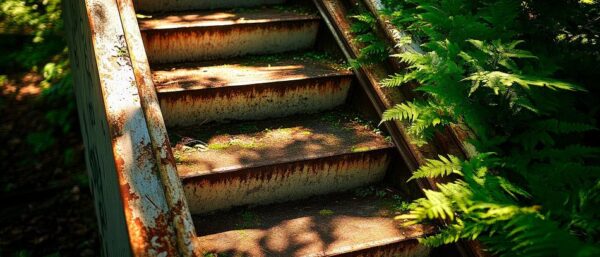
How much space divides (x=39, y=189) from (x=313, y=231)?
14.2ft

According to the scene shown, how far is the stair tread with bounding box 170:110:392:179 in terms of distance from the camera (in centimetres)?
328

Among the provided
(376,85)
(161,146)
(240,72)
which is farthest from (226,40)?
(161,146)

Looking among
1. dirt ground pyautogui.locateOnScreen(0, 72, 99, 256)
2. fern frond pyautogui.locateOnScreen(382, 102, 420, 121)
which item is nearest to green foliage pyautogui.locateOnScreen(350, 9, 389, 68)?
fern frond pyautogui.locateOnScreen(382, 102, 420, 121)

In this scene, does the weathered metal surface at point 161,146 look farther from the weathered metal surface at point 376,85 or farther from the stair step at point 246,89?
the weathered metal surface at point 376,85

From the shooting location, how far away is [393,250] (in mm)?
3082

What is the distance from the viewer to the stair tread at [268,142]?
3.28 meters

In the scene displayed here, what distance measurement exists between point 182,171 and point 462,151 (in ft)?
6.08

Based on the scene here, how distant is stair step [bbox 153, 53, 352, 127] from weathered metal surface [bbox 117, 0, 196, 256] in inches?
19.5

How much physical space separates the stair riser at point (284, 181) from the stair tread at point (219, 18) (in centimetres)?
161

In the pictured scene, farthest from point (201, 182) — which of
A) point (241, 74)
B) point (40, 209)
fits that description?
point (40, 209)

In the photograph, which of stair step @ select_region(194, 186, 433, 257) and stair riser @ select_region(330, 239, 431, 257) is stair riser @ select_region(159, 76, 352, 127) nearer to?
stair step @ select_region(194, 186, 433, 257)

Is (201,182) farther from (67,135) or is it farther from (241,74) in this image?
(67,135)

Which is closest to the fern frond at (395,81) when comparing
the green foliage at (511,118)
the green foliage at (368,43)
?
the green foliage at (511,118)

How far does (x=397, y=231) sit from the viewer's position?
3.13m
